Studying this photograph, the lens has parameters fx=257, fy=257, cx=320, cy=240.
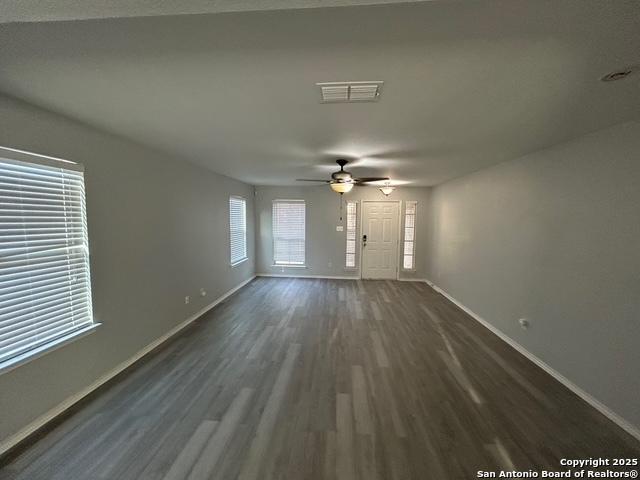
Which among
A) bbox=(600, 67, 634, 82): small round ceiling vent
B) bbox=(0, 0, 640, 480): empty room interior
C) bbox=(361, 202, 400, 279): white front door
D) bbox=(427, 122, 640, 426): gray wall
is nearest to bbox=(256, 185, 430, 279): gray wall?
bbox=(361, 202, 400, 279): white front door

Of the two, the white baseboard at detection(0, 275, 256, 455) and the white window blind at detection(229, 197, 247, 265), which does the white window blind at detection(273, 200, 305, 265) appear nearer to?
the white window blind at detection(229, 197, 247, 265)

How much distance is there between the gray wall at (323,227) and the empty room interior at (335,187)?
2870 mm

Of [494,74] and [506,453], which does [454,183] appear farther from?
[506,453]

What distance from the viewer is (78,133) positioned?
2.28 m

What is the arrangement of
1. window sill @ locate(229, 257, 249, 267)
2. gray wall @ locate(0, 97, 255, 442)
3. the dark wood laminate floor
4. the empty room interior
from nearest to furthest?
the empty room interior, the dark wood laminate floor, gray wall @ locate(0, 97, 255, 442), window sill @ locate(229, 257, 249, 267)

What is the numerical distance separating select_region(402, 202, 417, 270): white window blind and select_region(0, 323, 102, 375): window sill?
250 inches

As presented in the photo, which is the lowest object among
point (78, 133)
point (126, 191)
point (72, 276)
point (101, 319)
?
point (101, 319)

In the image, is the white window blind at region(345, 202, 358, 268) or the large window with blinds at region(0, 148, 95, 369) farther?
the white window blind at region(345, 202, 358, 268)

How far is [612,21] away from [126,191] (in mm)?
3729

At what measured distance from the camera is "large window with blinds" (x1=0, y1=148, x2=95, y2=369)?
1819 millimetres

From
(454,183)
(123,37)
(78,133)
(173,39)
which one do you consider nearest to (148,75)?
(123,37)

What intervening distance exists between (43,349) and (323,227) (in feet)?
18.0

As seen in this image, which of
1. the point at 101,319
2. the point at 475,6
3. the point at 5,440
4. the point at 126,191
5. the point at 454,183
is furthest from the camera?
the point at 454,183

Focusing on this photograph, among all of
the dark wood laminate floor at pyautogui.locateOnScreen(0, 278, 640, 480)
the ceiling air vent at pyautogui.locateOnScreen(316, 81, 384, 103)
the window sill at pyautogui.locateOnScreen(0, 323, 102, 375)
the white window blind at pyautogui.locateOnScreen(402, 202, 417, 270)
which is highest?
the ceiling air vent at pyautogui.locateOnScreen(316, 81, 384, 103)
